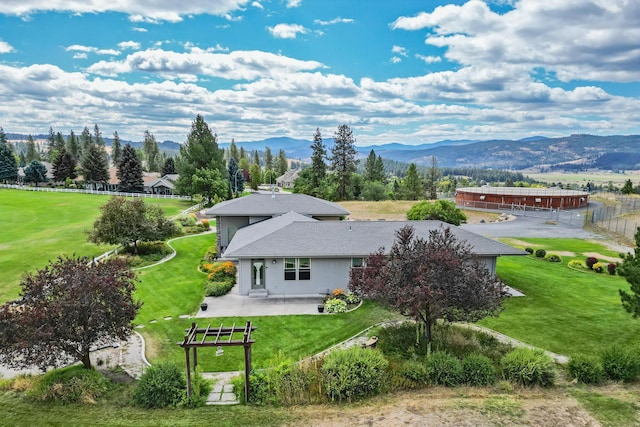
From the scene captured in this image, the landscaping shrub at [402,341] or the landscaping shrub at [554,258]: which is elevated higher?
the landscaping shrub at [402,341]

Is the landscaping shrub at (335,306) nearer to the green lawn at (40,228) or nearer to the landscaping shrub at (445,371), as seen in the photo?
the landscaping shrub at (445,371)

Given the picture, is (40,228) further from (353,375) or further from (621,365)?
(621,365)

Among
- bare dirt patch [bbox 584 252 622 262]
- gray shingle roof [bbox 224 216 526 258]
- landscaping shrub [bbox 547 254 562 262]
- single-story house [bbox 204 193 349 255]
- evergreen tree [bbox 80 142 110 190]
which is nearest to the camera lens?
gray shingle roof [bbox 224 216 526 258]

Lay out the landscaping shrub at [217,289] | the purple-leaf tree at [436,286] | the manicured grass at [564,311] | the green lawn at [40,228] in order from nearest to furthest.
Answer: the purple-leaf tree at [436,286], the manicured grass at [564,311], the landscaping shrub at [217,289], the green lawn at [40,228]

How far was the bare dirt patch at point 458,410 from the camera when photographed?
10375 millimetres

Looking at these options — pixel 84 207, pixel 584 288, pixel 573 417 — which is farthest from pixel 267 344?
pixel 84 207

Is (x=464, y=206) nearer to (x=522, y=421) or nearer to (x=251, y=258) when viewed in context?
(x=251, y=258)

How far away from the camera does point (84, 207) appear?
2281 inches

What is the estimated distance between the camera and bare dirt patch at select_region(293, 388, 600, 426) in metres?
10.4

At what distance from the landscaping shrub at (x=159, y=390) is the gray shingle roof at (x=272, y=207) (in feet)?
55.8

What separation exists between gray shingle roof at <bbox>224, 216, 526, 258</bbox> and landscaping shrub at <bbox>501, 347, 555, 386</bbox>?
8039mm

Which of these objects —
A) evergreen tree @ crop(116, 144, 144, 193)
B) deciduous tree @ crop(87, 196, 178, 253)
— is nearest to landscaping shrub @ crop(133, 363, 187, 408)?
deciduous tree @ crop(87, 196, 178, 253)

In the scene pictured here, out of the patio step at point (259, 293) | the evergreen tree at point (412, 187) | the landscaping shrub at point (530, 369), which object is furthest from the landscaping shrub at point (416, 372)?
the evergreen tree at point (412, 187)

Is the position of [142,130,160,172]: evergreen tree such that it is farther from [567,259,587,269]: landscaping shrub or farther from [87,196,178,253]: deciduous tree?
[567,259,587,269]: landscaping shrub
